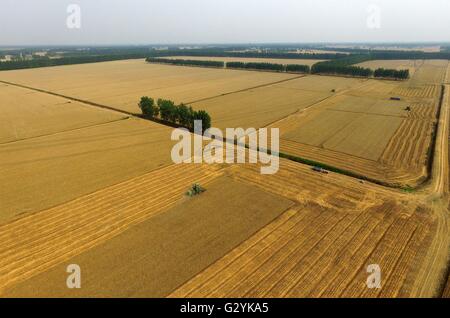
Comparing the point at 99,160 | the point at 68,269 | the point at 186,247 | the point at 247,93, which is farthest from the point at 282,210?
the point at 247,93

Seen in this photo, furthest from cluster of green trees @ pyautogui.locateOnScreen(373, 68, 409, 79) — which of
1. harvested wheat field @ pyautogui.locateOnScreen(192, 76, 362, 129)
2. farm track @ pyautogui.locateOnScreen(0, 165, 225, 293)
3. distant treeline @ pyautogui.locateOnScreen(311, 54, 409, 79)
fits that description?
farm track @ pyautogui.locateOnScreen(0, 165, 225, 293)

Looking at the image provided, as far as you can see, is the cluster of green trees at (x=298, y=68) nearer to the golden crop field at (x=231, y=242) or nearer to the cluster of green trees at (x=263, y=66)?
the cluster of green trees at (x=263, y=66)

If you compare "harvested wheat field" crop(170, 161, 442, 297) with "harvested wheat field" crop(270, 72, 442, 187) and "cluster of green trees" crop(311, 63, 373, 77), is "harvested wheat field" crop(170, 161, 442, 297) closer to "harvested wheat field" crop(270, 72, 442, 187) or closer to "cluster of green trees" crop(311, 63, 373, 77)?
"harvested wheat field" crop(270, 72, 442, 187)

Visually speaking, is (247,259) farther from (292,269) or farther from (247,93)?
(247,93)

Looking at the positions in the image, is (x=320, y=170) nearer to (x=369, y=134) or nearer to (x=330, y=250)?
(x=330, y=250)

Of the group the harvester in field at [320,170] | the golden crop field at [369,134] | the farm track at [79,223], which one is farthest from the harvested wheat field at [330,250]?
the farm track at [79,223]

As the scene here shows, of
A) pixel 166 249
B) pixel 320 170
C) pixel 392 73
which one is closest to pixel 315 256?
pixel 166 249
